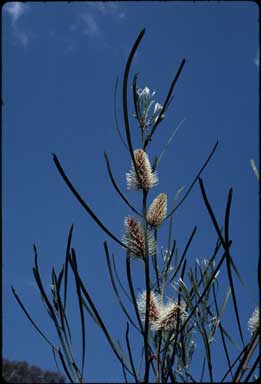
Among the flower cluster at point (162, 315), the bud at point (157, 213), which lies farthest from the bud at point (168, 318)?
the bud at point (157, 213)

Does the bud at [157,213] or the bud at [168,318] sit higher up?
the bud at [157,213]

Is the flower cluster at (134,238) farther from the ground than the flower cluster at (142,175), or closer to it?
closer to it

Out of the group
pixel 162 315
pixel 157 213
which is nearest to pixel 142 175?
pixel 157 213

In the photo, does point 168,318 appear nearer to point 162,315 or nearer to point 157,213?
point 162,315

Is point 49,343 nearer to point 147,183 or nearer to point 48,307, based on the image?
point 48,307

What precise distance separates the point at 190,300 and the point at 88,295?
6.4 inches

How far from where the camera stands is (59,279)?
28.3 inches

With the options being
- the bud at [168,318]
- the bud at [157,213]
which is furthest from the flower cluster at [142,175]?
the bud at [168,318]

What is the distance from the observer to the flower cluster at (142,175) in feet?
2.35

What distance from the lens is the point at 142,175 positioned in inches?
28.1

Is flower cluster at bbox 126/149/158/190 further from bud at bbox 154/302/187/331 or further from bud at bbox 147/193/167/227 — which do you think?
bud at bbox 154/302/187/331

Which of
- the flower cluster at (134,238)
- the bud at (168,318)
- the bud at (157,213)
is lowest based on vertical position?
the bud at (168,318)

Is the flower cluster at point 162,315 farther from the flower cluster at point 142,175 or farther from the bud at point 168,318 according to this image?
the flower cluster at point 142,175

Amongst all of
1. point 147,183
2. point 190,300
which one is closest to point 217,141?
point 147,183
